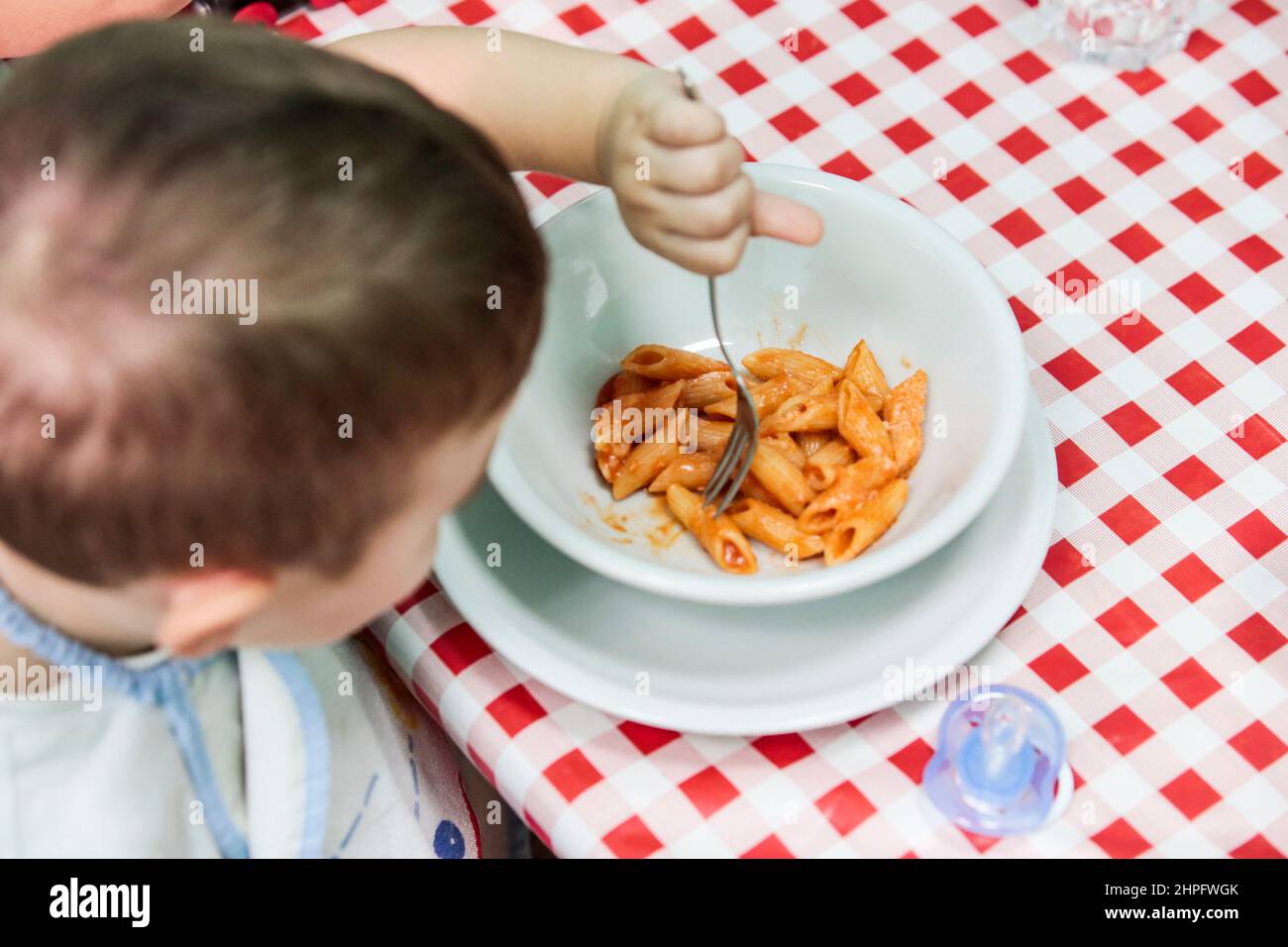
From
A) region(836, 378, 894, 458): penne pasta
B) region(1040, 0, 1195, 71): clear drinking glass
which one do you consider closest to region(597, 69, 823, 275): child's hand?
region(836, 378, 894, 458): penne pasta

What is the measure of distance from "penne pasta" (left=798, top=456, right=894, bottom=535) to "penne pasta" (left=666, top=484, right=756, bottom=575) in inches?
1.7

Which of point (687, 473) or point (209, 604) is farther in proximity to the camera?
point (687, 473)

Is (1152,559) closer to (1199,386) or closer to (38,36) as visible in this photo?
(1199,386)

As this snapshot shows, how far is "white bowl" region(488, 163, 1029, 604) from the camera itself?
0.75m

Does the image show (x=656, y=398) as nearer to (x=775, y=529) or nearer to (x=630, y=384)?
(x=630, y=384)

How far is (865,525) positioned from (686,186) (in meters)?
0.24

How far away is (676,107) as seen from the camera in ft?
2.37

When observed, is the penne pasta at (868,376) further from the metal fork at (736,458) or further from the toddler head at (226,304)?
the toddler head at (226,304)

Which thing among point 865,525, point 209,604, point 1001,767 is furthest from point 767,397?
point 209,604

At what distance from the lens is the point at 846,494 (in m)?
0.83

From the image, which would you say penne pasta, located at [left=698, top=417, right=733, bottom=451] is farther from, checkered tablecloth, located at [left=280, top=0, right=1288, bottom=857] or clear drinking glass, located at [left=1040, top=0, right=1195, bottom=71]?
clear drinking glass, located at [left=1040, top=0, right=1195, bottom=71]

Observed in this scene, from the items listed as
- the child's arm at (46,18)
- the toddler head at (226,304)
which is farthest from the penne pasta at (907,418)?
the child's arm at (46,18)

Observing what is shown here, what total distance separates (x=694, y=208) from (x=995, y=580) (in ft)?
0.96
